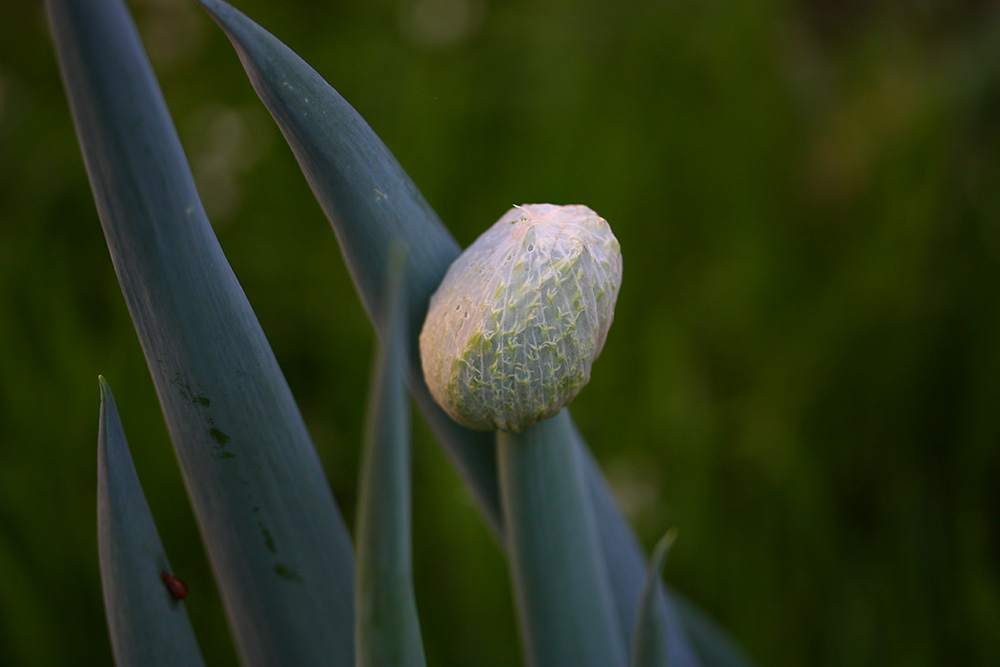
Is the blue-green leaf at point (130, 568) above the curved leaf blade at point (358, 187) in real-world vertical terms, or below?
below

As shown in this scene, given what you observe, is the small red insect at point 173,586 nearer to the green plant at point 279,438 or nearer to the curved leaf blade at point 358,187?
the green plant at point 279,438

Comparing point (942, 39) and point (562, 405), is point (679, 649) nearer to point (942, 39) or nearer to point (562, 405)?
point (562, 405)

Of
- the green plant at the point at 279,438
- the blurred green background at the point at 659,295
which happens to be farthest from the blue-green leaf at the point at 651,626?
the blurred green background at the point at 659,295

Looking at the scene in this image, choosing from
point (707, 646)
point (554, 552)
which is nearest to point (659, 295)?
point (707, 646)

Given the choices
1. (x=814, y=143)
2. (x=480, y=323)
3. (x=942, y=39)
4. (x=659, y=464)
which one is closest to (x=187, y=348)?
(x=480, y=323)

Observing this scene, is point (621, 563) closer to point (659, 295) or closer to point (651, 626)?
point (651, 626)

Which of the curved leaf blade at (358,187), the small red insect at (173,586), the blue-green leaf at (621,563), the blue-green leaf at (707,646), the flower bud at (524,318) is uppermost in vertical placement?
the curved leaf blade at (358,187)

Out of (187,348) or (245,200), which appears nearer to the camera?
(187,348)
